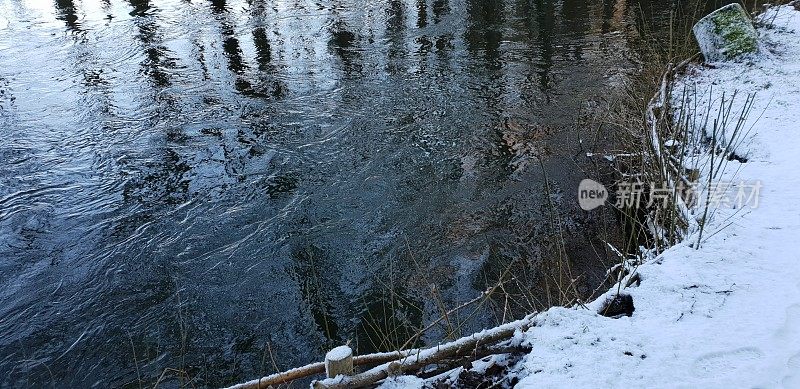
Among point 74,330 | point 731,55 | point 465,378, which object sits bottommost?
point 74,330

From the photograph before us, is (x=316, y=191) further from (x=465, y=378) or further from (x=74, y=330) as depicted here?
(x=465, y=378)

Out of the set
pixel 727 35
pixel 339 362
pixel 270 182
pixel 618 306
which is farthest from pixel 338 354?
pixel 727 35

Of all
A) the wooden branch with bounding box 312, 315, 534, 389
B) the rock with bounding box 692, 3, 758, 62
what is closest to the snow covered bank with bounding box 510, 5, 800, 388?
the wooden branch with bounding box 312, 315, 534, 389

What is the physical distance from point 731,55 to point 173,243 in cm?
785

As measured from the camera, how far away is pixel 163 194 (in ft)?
23.3

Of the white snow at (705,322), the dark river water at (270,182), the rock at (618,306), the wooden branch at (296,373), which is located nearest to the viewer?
the white snow at (705,322)

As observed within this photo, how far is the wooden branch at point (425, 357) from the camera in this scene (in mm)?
3613

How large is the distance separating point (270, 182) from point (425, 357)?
4.01 metres

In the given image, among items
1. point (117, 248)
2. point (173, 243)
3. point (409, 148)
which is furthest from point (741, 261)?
point (117, 248)

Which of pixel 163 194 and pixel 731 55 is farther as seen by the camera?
pixel 731 55

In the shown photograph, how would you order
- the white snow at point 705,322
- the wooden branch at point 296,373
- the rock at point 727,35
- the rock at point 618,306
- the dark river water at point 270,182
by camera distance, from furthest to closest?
the rock at point 727,35 < the dark river water at point 270,182 < the rock at point 618,306 < the wooden branch at point 296,373 < the white snow at point 705,322

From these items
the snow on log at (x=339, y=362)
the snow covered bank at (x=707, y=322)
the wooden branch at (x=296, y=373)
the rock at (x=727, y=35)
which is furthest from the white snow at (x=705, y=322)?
the rock at (x=727, y=35)

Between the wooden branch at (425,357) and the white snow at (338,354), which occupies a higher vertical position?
the white snow at (338,354)

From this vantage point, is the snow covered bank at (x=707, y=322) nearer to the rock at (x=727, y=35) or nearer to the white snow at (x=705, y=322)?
the white snow at (x=705, y=322)
